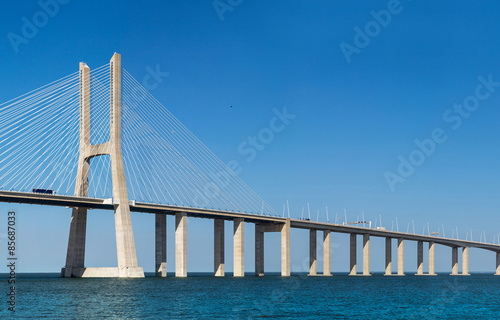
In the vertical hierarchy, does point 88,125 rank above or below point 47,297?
above

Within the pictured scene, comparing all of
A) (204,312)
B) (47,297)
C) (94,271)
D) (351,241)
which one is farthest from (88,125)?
(351,241)

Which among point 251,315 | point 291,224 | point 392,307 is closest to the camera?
point 251,315

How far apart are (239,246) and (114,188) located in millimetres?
33539

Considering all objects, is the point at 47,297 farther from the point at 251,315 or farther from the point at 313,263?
the point at 313,263

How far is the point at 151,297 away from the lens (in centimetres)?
6297

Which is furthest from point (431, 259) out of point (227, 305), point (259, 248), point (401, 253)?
point (227, 305)

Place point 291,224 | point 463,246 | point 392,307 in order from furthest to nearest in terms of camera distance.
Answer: point 463,246
point 291,224
point 392,307

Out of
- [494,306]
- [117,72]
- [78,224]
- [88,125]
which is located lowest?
[494,306]

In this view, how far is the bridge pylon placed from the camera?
85500 millimetres

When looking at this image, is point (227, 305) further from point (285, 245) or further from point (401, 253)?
point (401, 253)

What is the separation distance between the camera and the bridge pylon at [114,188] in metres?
85.5

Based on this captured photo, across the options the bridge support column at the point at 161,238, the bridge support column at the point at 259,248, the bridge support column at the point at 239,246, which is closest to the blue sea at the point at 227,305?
the bridge support column at the point at 161,238

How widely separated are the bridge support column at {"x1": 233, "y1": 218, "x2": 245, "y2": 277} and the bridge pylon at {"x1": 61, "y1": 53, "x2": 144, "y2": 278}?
2614cm

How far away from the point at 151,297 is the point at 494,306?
33.1m
